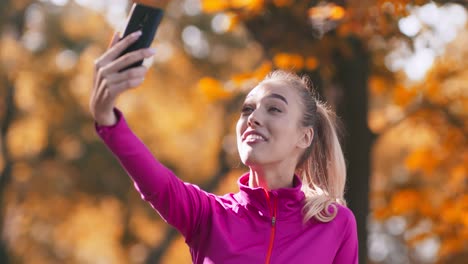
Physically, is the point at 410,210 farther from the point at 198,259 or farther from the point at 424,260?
the point at 424,260

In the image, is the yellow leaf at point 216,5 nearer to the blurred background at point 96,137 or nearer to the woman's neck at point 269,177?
the woman's neck at point 269,177

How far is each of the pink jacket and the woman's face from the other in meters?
0.14

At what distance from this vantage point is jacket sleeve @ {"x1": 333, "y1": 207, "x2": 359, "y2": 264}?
3.92 m

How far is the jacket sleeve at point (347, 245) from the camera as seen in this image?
3.92m

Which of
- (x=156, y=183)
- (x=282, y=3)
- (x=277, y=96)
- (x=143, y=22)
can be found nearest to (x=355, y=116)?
(x=282, y=3)

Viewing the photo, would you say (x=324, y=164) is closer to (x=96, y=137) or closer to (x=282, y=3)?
(x=282, y=3)

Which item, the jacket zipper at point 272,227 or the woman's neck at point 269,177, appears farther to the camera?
the woman's neck at point 269,177

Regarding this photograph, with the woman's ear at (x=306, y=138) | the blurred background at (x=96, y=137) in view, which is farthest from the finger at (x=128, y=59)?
the blurred background at (x=96, y=137)

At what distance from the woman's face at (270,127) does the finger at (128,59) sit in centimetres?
112

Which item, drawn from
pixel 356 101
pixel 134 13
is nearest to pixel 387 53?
pixel 356 101

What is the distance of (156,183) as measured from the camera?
3.25m

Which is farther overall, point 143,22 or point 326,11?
point 326,11

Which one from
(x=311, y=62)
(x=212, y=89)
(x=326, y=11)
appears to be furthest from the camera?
(x=212, y=89)

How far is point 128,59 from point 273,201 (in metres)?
1.31
